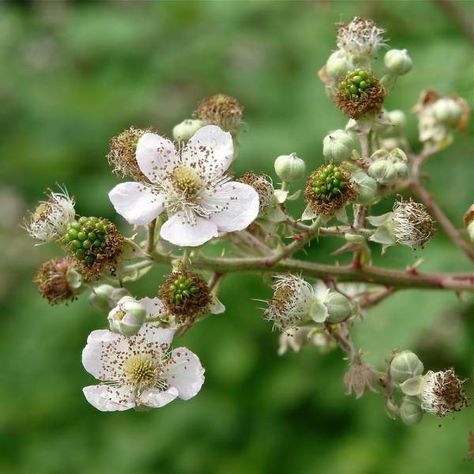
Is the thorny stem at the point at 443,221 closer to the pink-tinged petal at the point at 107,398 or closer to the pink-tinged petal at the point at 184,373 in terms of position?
the pink-tinged petal at the point at 184,373

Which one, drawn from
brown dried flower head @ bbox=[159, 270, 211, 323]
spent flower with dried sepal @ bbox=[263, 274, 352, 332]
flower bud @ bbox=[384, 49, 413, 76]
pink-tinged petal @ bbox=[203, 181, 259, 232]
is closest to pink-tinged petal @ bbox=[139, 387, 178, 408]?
brown dried flower head @ bbox=[159, 270, 211, 323]

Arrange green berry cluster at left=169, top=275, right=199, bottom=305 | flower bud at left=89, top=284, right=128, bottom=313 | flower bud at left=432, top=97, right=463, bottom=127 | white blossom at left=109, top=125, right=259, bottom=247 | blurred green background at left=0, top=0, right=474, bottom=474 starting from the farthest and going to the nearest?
blurred green background at left=0, top=0, right=474, bottom=474 < flower bud at left=432, top=97, right=463, bottom=127 < flower bud at left=89, top=284, right=128, bottom=313 < white blossom at left=109, top=125, right=259, bottom=247 < green berry cluster at left=169, top=275, right=199, bottom=305

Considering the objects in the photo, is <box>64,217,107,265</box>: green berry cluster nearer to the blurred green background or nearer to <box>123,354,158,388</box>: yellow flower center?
<box>123,354,158,388</box>: yellow flower center

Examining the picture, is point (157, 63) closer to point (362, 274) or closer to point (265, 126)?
point (265, 126)

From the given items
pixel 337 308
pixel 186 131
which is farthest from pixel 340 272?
pixel 186 131

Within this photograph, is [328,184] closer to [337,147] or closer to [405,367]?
[337,147]

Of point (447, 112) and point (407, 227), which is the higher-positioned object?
point (407, 227)

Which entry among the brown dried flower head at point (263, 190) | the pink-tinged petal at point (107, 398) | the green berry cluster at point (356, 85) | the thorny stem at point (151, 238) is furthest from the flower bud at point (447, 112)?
the pink-tinged petal at point (107, 398)
